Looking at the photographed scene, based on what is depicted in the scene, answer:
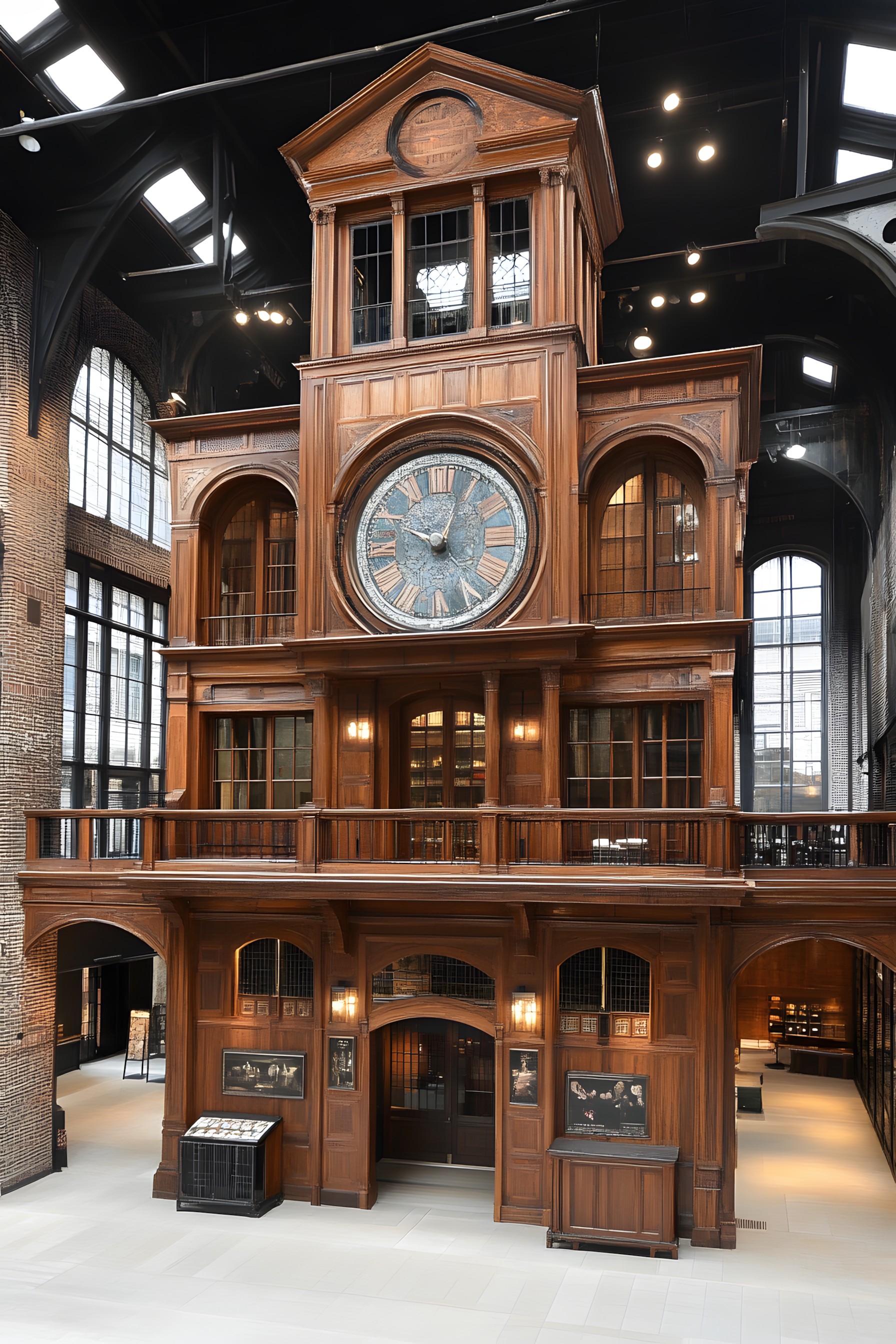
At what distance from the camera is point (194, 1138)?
15.3 m

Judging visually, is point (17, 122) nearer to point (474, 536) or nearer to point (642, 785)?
point (474, 536)

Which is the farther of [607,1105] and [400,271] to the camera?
[400,271]

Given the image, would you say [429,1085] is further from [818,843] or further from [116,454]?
[116,454]

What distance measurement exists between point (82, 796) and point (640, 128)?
1568 centimetres

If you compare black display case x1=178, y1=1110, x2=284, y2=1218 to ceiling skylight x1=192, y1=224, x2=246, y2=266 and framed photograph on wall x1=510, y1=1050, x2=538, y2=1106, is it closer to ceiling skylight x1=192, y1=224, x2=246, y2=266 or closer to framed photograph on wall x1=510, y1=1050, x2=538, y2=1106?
framed photograph on wall x1=510, y1=1050, x2=538, y2=1106

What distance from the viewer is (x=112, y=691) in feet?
68.4

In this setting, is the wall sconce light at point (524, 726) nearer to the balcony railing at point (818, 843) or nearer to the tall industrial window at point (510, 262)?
the balcony railing at point (818, 843)

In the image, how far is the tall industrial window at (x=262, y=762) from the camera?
17.2 m

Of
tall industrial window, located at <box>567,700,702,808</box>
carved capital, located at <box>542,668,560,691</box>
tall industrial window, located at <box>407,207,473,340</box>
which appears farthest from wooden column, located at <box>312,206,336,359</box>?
tall industrial window, located at <box>567,700,702,808</box>

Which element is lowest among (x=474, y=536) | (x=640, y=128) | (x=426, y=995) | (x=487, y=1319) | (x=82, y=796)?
(x=487, y=1319)

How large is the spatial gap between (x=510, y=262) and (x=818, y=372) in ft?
41.4

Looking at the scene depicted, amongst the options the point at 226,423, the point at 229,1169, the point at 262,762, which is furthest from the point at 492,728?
the point at 229,1169

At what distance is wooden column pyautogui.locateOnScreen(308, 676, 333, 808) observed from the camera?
634 inches

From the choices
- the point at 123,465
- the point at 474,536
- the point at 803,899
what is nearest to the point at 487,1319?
the point at 803,899
